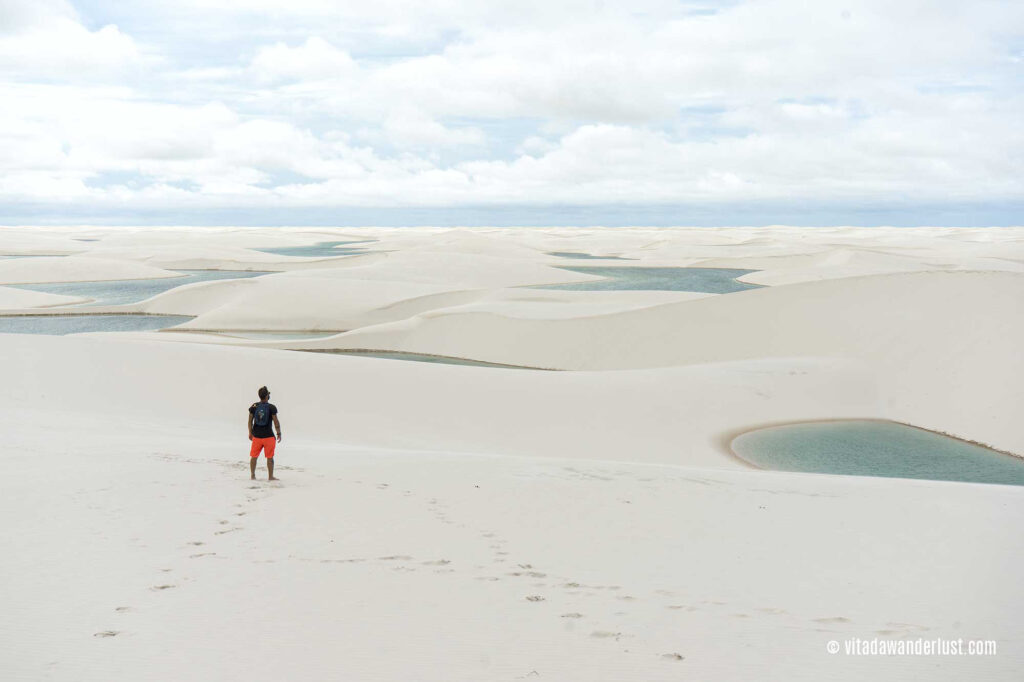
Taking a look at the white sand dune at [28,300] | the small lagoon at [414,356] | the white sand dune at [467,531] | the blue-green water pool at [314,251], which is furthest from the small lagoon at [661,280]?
the blue-green water pool at [314,251]

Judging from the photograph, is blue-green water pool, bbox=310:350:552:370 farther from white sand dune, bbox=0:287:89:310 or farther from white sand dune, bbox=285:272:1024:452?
white sand dune, bbox=0:287:89:310

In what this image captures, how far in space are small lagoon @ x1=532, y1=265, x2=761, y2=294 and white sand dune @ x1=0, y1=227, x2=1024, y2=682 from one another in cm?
3346

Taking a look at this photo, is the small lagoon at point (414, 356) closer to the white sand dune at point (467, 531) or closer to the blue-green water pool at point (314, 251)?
the white sand dune at point (467, 531)

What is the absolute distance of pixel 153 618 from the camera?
4.71m

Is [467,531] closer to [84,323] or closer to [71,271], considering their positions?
[84,323]

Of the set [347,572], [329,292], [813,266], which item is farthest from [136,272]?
[347,572]

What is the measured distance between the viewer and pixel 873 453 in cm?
1545

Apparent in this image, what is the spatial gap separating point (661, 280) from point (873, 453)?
49.1 m

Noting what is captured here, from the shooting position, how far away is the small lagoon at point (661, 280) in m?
55.5

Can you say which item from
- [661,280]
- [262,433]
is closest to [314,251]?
[661,280]

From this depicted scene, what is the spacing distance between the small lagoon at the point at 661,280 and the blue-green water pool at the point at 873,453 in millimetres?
31225

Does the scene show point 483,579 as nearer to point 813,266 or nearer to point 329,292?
point 329,292

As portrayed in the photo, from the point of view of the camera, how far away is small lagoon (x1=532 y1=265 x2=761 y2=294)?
182 ft

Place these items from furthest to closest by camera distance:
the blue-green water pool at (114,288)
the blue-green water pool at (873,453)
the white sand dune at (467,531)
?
1. the blue-green water pool at (114,288)
2. the blue-green water pool at (873,453)
3. the white sand dune at (467,531)
